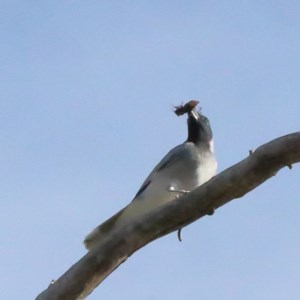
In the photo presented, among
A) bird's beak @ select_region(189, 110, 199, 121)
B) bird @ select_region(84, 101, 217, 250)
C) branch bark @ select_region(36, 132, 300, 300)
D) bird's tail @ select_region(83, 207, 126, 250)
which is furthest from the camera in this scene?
bird's beak @ select_region(189, 110, 199, 121)

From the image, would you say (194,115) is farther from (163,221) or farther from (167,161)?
(163,221)

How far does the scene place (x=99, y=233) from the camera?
262 inches

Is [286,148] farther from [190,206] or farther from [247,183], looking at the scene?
[190,206]

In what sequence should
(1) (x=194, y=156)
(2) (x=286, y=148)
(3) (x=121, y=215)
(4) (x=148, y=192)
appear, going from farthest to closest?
(1) (x=194, y=156), (4) (x=148, y=192), (3) (x=121, y=215), (2) (x=286, y=148)

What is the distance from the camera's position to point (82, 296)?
Answer: 5109mm

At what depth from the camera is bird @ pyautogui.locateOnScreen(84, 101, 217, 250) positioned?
8.37m

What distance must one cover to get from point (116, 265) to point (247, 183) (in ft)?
2.71

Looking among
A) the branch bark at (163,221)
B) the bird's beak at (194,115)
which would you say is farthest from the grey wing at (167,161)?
the branch bark at (163,221)

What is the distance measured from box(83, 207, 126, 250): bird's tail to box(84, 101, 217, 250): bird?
1.81ft

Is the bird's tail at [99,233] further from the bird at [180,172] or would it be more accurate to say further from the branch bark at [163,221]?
the branch bark at [163,221]

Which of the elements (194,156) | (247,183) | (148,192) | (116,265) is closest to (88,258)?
(116,265)

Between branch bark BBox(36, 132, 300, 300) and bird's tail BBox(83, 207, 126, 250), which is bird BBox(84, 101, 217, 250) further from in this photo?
branch bark BBox(36, 132, 300, 300)

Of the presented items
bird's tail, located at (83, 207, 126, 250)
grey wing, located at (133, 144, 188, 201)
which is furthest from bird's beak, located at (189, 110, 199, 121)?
bird's tail, located at (83, 207, 126, 250)

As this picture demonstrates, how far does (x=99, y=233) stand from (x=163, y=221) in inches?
60.3
